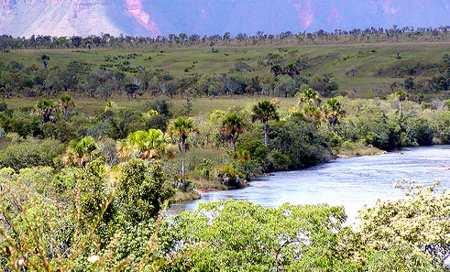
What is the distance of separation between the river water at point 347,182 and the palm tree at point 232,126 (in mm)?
8385

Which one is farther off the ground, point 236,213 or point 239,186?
point 236,213

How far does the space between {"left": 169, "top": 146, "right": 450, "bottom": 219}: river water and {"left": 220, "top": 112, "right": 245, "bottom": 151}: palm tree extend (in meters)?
8.39

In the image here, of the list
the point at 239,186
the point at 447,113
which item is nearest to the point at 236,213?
the point at 239,186

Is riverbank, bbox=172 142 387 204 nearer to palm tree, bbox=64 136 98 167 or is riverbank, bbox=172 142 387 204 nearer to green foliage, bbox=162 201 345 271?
palm tree, bbox=64 136 98 167

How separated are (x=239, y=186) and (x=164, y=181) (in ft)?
161

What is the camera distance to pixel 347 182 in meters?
98.8

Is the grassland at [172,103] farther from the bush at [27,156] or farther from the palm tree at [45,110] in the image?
the bush at [27,156]

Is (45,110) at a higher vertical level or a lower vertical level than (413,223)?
lower

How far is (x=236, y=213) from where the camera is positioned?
39.2 metres

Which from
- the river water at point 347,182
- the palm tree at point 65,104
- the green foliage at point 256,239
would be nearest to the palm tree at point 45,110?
the palm tree at point 65,104

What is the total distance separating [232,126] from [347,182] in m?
23.0

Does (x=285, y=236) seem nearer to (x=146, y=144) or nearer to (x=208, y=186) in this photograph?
(x=146, y=144)

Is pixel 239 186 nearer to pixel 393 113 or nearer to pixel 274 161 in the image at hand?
pixel 274 161

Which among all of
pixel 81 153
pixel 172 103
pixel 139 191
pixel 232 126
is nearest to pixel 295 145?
pixel 232 126
